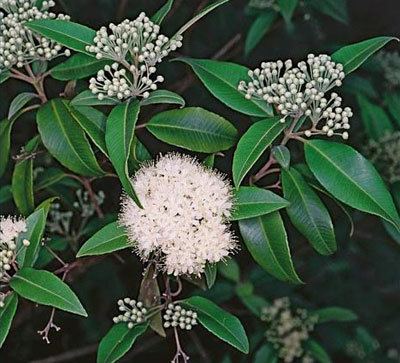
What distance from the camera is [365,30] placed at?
3.84 meters

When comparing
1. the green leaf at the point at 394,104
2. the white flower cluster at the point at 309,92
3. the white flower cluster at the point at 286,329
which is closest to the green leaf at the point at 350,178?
the white flower cluster at the point at 309,92

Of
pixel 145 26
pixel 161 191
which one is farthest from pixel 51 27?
pixel 161 191

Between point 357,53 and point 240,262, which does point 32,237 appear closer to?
point 357,53

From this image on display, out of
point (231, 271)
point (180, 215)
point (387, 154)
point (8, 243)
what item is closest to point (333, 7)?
point (387, 154)

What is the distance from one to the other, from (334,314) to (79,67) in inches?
55.0

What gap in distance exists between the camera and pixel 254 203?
179cm

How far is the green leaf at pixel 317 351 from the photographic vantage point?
2.77 m

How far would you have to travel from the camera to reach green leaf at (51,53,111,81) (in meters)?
1.92


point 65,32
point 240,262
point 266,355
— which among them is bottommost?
point 240,262

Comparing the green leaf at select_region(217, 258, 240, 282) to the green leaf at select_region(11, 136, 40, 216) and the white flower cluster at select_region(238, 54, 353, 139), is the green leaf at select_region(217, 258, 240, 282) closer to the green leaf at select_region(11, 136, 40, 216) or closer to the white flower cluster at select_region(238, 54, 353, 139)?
the green leaf at select_region(11, 136, 40, 216)

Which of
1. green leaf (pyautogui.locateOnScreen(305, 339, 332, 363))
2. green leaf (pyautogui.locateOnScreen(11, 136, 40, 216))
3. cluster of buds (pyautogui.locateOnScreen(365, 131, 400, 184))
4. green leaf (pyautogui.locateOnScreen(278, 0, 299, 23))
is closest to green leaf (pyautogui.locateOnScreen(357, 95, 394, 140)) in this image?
cluster of buds (pyautogui.locateOnScreen(365, 131, 400, 184))

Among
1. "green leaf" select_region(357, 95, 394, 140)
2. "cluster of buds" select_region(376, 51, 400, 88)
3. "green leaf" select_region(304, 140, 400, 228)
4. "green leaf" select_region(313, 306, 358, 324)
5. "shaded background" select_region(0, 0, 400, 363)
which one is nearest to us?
"green leaf" select_region(304, 140, 400, 228)

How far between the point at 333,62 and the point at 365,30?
2134 mm

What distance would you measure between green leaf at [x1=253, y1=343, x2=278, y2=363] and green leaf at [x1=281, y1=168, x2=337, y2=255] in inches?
36.2
